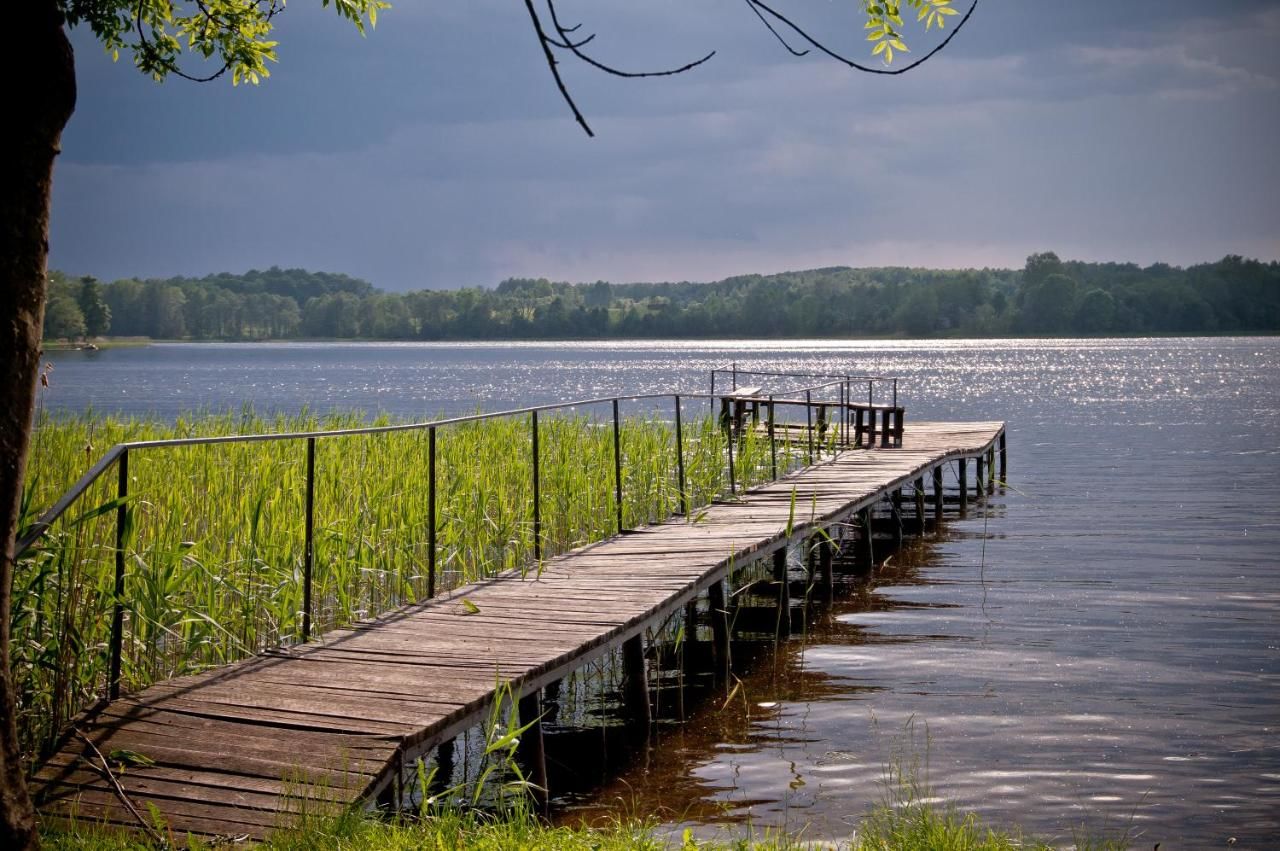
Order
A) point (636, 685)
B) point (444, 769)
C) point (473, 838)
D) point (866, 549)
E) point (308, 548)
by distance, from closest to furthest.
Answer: point (473, 838) → point (308, 548) → point (444, 769) → point (636, 685) → point (866, 549)

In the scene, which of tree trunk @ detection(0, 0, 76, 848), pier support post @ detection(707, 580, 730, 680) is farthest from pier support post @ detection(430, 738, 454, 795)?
tree trunk @ detection(0, 0, 76, 848)

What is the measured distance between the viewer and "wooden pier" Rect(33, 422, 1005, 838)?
5.04 meters

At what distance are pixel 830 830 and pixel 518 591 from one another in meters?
2.94

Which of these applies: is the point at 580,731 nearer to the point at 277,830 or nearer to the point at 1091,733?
the point at 1091,733

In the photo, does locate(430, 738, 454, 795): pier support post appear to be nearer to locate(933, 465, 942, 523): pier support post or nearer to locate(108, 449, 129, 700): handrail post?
locate(108, 449, 129, 700): handrail post

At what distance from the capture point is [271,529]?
10070 millimetres

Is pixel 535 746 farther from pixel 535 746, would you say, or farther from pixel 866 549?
pixel 866 549

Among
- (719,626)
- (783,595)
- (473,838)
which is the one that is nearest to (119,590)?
(473,838)

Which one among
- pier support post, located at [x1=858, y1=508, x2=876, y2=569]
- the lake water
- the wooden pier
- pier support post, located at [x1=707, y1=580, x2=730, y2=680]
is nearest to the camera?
the wooden pier

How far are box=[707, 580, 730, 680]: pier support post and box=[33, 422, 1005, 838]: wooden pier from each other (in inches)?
11.1

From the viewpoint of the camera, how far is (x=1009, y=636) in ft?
41.4

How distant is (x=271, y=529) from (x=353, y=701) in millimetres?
4276

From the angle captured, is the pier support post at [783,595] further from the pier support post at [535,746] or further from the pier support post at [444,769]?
the pier support post at [535,746]

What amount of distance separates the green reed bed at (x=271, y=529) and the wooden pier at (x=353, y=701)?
0.53 meters
